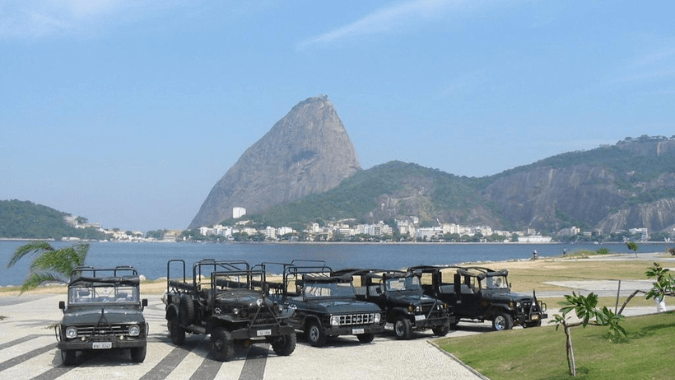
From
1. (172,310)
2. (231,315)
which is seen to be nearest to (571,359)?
(231,315)

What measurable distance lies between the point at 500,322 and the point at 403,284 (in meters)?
3.19

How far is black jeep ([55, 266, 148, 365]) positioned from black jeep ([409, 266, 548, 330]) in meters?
10.5

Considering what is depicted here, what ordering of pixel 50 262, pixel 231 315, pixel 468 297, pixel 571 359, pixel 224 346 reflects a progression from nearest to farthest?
pixel 571 359 → pixel 224 346 → pixel 231 315 → pixel 468 297 → pixel 50 262

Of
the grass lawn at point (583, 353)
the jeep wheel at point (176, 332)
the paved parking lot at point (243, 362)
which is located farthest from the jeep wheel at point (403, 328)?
the jeep wheel at point (176, 332)

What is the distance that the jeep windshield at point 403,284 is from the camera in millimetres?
23953

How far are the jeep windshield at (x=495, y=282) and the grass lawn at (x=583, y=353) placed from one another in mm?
4915

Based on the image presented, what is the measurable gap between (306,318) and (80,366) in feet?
20.8

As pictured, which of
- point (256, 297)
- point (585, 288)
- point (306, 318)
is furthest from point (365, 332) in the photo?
point (585, 288)

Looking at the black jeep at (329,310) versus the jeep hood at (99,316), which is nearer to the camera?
the jeep hood at (99,316)

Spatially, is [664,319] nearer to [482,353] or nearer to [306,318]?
[482,353]

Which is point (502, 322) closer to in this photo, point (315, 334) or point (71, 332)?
point (315, 334)

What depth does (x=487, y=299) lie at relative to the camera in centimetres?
2436

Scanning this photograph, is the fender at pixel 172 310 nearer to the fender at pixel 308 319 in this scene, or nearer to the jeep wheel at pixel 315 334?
the fender at pixel 308 319

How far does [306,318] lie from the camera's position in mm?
21484
